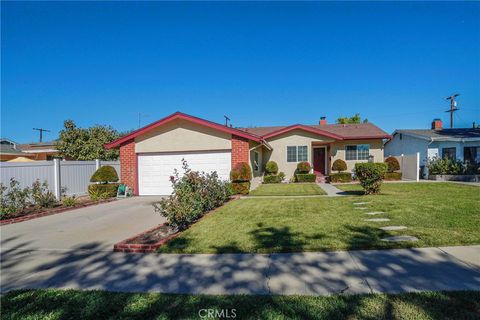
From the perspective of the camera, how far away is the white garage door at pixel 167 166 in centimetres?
1384

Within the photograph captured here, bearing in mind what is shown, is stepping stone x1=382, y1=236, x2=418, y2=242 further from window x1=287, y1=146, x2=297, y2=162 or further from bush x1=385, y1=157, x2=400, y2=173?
bush x1=385, y1=157, x2=400, y2=173

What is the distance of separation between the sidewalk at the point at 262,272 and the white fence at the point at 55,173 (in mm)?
7855

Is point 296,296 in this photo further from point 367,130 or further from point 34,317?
point 367,130

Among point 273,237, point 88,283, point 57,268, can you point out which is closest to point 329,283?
point 273,237

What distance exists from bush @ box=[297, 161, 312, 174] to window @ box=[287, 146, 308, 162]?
837mm

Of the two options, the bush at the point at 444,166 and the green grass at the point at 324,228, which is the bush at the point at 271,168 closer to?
the green grass at the point at 324,228

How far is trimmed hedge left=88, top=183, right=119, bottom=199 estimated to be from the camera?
13.2 metres

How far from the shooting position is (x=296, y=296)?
3.13 m

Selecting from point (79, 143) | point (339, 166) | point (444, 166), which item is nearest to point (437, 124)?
point (444, 166)

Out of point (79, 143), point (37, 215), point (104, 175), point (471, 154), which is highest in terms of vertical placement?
point (79, 143)

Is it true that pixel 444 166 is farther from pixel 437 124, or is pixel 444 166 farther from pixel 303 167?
pixel 437 124

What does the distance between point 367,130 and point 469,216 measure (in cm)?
1597

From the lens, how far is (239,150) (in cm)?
1340

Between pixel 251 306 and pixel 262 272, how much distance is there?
2.95ft
